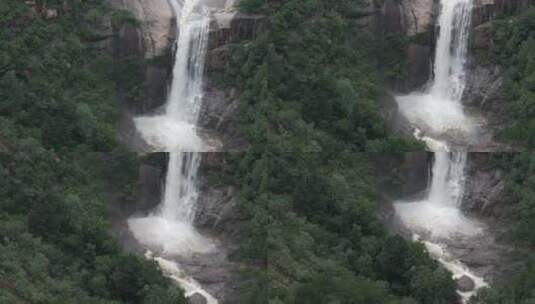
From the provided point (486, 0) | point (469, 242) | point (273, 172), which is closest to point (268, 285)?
point (273, 172)

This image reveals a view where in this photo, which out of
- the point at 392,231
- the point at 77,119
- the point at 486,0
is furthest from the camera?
the point at 486,0

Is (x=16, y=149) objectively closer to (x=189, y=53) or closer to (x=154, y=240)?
(x=154, y=240)

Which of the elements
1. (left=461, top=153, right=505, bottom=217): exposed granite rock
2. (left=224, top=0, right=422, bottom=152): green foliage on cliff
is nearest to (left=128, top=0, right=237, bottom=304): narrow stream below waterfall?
(left=224, top=0, right=422, bottom=152): green foliage on cliff

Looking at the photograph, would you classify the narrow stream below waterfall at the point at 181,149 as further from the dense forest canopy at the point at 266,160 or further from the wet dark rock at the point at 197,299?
the dense forest canopy at the point at 266,160

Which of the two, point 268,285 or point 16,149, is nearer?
point 268,285

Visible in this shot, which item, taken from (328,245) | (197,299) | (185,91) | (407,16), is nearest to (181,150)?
(185,91)

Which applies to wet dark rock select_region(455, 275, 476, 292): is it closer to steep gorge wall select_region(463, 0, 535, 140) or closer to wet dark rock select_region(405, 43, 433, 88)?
wet dark rock select_region(405, 43, 433, 88)
